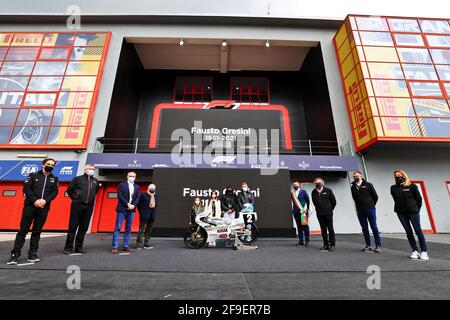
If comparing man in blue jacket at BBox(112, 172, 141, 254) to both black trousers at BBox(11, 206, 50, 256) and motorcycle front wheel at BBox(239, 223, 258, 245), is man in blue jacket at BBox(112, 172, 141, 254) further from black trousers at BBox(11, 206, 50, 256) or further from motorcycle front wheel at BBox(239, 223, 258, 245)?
motorcycle front wheel at BBox(239, 223, 258, 245)

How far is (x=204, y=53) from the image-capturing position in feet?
46.6

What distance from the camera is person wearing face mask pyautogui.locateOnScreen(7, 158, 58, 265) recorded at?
11.3 ft

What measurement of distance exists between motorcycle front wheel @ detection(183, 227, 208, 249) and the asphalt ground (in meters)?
1.42

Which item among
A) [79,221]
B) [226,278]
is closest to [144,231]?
[79,221]

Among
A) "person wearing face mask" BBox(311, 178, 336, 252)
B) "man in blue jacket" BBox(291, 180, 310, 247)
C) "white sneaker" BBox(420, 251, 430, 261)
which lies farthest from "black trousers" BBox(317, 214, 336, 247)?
"white sneaker" BBox(420, 251, 430, 261)

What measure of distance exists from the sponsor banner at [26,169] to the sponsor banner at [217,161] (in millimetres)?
935

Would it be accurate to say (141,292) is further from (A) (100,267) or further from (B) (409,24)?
(B) (409,24)

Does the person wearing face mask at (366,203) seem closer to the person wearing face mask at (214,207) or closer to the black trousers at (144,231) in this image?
the person wearing face mask at (214,207)

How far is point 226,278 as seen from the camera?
8.48ft

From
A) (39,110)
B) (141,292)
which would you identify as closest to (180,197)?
(141,292)

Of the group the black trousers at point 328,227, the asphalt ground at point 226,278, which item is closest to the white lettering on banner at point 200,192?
the black trousers at point 328,227

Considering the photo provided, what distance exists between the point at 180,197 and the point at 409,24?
15494 mm

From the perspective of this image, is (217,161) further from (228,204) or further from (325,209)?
(325,209)

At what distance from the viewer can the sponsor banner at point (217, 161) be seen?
927 cm
